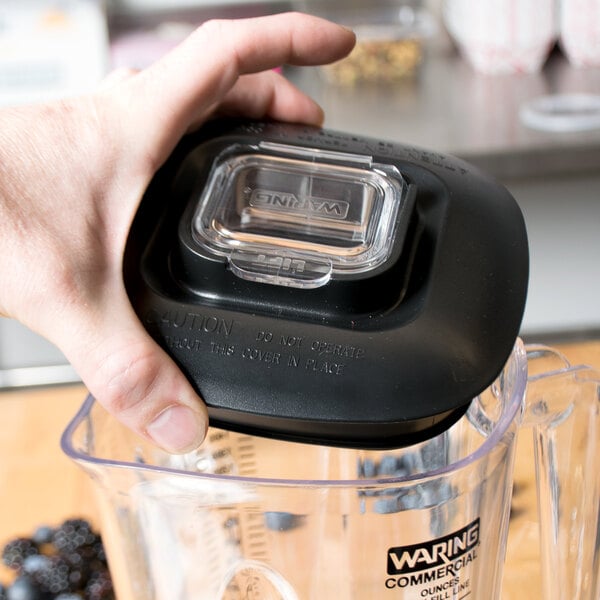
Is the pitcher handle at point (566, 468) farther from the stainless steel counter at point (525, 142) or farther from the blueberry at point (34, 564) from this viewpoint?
the stainless steel counter at point (525, 142)

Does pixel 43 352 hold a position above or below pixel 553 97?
below

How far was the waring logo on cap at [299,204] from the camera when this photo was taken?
45 cm

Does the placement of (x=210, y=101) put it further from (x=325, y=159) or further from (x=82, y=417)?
(x=82, y=417)

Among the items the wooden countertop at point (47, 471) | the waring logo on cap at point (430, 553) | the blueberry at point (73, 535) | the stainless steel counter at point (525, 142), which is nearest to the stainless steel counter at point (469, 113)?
the stainless steel counter at point (525, 142)

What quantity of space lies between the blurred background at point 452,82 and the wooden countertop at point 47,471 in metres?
0.48

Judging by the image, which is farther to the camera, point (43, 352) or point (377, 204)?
point (43, 352)

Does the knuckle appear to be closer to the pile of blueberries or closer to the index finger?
the index finger

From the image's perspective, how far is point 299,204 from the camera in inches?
Result: 18.1

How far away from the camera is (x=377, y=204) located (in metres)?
0.45

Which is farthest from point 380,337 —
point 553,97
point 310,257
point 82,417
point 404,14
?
point 404,14

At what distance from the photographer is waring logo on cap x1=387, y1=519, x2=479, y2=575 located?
419 millimetres

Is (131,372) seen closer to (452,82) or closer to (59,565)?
(59,565)

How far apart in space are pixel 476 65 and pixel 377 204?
1.14m

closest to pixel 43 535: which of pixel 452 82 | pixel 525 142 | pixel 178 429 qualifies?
pixel 178 429
